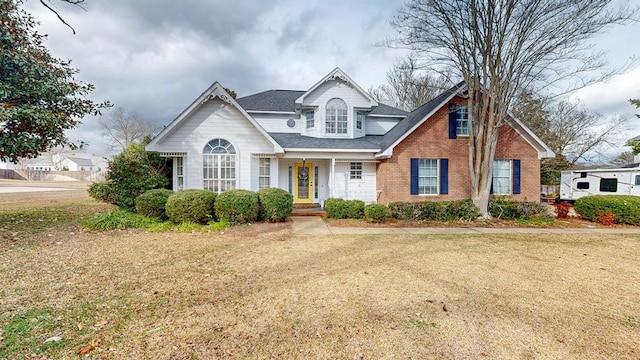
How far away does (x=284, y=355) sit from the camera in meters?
2.79

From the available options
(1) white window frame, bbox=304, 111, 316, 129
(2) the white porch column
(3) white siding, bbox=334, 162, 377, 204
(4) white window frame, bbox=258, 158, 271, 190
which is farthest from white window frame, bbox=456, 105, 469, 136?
(4) white window frame, bbox=258, 158, 271, 190

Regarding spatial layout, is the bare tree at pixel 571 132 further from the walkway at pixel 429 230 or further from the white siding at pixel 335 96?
the white siding at pixel 335 96

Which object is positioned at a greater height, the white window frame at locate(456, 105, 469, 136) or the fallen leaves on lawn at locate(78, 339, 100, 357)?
the white window frame at locate(456, 105, 469, 136)

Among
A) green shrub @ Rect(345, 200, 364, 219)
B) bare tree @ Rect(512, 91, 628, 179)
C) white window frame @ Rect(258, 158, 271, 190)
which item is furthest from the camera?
bare tree @ Rect(512, 91, 628, 179)

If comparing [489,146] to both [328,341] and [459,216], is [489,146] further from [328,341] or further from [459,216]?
[328,341]

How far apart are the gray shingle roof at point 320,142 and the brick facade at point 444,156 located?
5.06ft

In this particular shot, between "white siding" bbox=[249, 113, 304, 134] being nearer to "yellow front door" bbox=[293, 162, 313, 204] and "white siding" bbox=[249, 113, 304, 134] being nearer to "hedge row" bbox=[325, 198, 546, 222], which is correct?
"yellow front door" bbox=[293, 162, 313, 204]

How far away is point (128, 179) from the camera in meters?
10.5

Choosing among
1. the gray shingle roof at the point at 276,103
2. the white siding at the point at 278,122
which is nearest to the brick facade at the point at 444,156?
the gray shingle roof at the point at 276,103

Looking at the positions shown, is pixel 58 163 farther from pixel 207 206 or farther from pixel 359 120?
pixel 359 120

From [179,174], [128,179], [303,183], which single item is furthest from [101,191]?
[303,183]

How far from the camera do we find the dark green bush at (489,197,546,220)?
38.9 feet

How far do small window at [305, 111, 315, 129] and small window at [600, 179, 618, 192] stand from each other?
57.2 feet

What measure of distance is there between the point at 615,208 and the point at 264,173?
1512 cm
